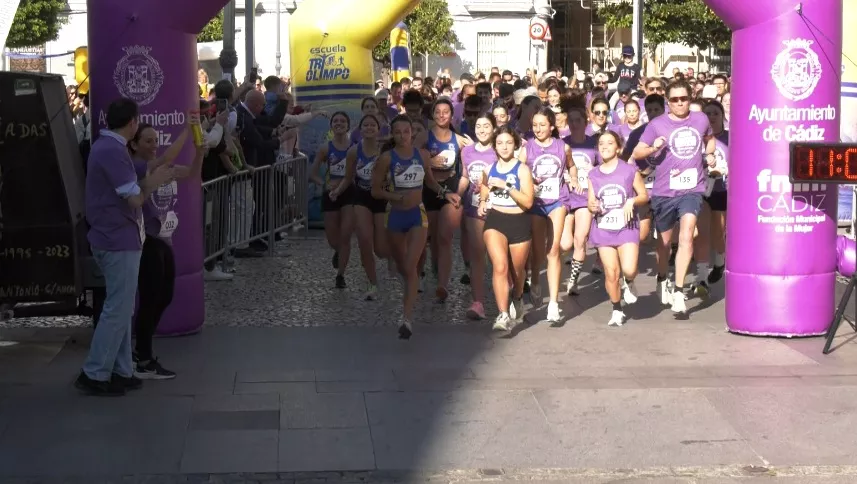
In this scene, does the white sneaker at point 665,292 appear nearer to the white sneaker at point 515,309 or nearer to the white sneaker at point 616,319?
the white sneaker at point 616,319

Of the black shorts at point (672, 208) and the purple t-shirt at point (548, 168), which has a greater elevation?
the purple t-shirt at point (548, 168)

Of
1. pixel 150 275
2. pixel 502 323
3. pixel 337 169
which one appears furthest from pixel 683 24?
pixel 150 275

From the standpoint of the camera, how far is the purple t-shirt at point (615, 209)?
402 inches

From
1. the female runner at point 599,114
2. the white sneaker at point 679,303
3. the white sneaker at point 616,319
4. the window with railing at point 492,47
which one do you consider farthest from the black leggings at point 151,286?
the window with railing at point 492,47

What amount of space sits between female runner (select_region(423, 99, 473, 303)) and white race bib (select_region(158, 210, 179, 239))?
8.45 feet

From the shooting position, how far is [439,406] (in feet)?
24.8

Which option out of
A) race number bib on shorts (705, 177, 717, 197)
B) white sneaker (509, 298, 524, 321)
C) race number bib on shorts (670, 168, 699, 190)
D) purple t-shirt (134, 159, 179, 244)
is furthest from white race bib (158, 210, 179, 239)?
race number bib on shorts (705, 177, 717, 197)

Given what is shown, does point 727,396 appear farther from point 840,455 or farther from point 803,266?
point 803,266

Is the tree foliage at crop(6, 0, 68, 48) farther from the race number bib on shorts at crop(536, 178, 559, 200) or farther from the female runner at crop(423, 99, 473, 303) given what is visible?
the race number bib on shorts at crop(536, 178, 559, 200)

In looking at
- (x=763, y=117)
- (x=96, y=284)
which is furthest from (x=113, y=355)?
(x=763, y=117)

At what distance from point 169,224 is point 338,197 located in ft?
8.77

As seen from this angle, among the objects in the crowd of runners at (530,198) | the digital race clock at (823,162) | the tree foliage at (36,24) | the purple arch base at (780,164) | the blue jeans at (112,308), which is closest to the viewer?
A: the blue jeans at (112,308)

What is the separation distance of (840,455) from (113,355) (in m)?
4.13

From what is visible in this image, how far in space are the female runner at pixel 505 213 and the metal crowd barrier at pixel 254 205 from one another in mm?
3203
